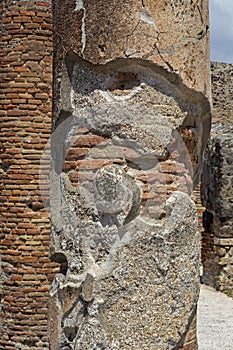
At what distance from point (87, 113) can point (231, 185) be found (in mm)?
7633

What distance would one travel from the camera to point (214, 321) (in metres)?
8.27

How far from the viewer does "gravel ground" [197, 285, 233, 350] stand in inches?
284

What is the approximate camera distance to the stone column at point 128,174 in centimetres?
277

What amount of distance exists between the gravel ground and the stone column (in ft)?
14.4

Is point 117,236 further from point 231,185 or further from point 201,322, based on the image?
point 231,185

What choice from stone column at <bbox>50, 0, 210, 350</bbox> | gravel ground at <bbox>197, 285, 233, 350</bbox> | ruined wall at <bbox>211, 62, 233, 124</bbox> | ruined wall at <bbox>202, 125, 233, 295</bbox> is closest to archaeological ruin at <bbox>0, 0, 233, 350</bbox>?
stone column at <bbox>50, 0, 210, 350</bbox>

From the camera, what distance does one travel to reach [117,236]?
2789 mm

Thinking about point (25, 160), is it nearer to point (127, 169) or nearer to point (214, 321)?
point (214, 321)

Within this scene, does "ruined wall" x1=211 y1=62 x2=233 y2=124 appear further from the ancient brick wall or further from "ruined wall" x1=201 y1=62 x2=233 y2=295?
the ancient brick wall

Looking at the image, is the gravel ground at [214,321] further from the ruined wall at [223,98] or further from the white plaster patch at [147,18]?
the ruined wall at [223,98]

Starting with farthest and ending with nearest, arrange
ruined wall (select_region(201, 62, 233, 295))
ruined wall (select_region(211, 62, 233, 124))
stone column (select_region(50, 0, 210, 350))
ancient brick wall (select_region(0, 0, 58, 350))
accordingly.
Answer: ruined wall (select_region(211, 62, 233, 124)), ruined wall (select_region(201, 62, 233, 295)), ancient brick wall (select_region(0, 0, 58, 350)), stone column (select_region(50, 0, 210, 350))

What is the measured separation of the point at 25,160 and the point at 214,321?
355 cm

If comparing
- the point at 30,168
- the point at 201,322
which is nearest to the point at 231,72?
the point at 201,322

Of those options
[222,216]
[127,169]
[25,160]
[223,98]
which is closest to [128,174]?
[127,169]
